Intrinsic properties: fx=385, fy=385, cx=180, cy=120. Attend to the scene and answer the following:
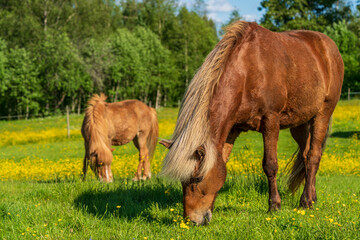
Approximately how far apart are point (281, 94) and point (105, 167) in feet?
17.3

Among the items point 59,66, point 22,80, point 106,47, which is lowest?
point 22,80

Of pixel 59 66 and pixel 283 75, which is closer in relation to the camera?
pixel 283 75

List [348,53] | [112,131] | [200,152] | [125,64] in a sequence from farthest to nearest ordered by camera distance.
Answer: [125,64] → [348,53] → [112,131] → [200,152]

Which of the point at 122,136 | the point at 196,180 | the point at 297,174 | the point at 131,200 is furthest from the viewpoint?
the point at 122,136

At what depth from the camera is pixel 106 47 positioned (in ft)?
168

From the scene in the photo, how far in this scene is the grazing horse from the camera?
4289 mm

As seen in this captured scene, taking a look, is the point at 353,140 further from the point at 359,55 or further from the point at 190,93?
the point at 359,55

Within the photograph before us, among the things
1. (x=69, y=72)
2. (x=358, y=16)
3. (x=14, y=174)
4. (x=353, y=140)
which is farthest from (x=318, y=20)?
(x=14, y=174)

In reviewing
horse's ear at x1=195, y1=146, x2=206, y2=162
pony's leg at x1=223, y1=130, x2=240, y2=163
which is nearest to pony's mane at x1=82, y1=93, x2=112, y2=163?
pony's leg at x1=223, y1=130, x2=240, y2=163

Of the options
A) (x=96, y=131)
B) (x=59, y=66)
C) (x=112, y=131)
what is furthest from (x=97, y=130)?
(x=59, y=66)

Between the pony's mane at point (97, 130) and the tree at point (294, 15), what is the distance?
44000 mm

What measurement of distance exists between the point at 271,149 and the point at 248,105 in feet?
2.48

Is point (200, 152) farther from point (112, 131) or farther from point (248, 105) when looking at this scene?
point (112, 131)

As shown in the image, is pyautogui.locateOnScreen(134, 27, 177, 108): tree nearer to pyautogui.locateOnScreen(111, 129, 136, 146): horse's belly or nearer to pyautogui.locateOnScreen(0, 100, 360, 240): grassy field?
pyautogui.locateOnScreen(111, 129, 136, 146): horse's belly
